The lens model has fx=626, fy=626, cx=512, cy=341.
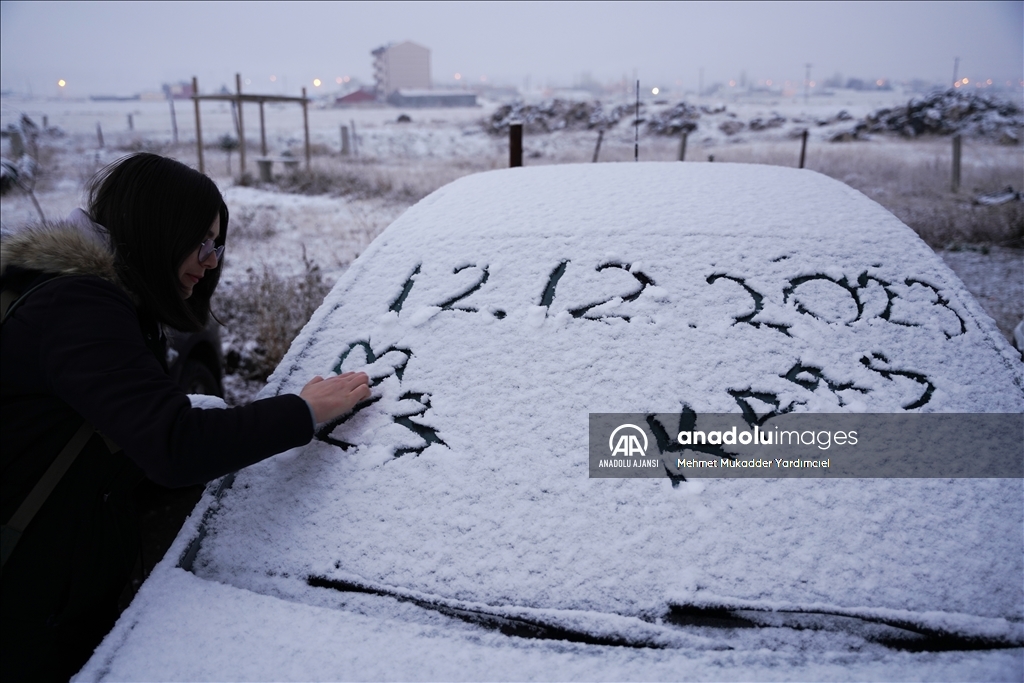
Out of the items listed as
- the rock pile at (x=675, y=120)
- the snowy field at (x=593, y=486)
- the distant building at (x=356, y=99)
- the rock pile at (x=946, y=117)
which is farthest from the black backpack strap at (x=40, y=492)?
the distant building at (x=356, y=99)

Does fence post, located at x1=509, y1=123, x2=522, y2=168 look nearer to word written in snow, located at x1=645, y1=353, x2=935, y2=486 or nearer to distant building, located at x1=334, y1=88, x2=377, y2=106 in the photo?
word written in snow, located at x1=645, y1=353, x2=935, y2=486

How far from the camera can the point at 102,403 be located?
3.04ft

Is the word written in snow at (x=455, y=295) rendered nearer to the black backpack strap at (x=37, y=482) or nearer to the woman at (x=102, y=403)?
the woman at (x=102, y=403)

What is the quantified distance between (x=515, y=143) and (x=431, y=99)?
2288 inches

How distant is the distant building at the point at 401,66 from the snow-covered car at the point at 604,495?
80806 mm

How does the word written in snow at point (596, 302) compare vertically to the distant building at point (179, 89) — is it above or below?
below

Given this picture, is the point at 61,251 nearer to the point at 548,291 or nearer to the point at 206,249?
the point at 206,249

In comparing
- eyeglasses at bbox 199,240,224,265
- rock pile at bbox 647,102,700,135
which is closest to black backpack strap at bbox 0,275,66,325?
eyeglasses at bbox 199,240,224,265

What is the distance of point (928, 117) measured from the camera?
2286cm

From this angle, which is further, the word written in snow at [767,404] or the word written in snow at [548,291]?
the word written in snow at [548,291]

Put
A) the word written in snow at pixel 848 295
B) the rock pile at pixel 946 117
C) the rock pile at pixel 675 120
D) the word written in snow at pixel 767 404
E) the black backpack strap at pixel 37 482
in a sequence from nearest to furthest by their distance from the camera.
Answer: the black backpack strap at pixel 37 482
the word written in snow at pixel 767 404
the word written in snow at pixel 848 295
the rock pile at pixel 946 117
the rock pile at pixel 675 120

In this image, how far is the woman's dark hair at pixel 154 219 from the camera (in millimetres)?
1129

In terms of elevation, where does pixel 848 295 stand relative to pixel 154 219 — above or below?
below

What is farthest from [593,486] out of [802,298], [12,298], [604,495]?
[12,298]
